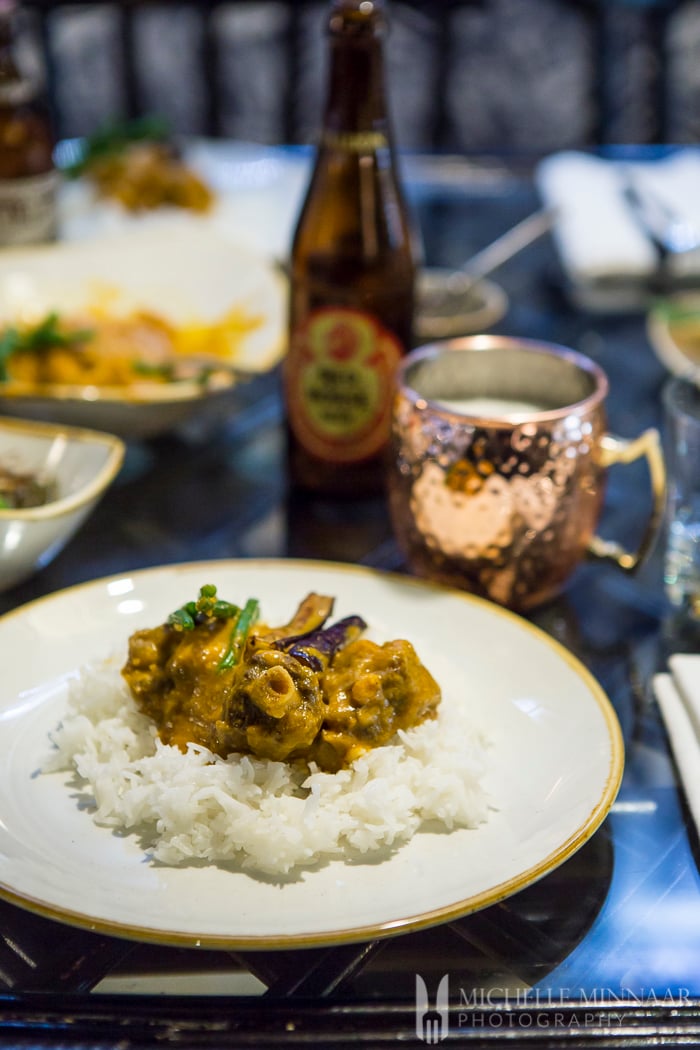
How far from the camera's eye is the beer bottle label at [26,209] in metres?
1.58

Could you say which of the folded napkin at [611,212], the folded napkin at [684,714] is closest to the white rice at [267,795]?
the folded napkin at [684,714]

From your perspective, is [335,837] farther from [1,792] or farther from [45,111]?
[45,111]

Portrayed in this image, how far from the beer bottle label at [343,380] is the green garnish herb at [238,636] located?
1.38 feet

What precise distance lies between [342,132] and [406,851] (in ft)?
2.58

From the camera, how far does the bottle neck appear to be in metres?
1.08

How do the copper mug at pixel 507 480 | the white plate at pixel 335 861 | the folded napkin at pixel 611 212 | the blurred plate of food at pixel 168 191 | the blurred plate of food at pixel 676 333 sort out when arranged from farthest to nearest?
the blurred plate of food at pixel 168 191, the folded napkin at pixel 611 212, the blurred plate of food at pixel 676 333, the copper mug at pixel 507 480, the white plate at pixel 335 861

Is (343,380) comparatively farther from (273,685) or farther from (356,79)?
(273,685)

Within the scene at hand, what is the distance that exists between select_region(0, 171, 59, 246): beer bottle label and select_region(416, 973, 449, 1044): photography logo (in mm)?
1260

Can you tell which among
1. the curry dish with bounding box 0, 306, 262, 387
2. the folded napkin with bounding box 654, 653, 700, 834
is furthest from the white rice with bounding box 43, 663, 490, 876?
the curry dish with bounding box 0, 306, 262, 387

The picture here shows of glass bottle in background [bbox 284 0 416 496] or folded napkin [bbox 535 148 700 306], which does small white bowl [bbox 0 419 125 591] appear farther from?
folded napkin [bbox 535 148 700 306]

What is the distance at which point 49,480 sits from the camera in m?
1.09

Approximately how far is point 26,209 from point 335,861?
1192 millimetres

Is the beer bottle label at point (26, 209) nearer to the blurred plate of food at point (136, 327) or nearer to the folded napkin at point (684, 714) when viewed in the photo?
the blurred plate of food at point (136, 327)

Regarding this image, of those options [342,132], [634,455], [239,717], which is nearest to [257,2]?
[342,132]
